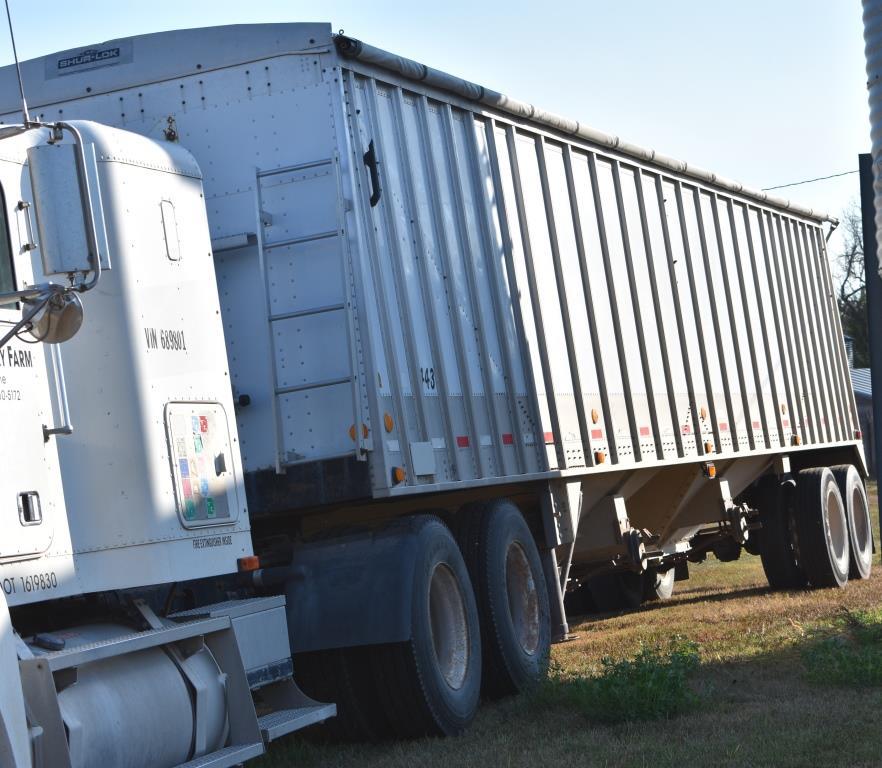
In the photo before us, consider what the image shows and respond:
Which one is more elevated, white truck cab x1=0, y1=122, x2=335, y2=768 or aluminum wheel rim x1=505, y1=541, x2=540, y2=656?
white truck cab x1=0, y1=122, x2=335, y2=768

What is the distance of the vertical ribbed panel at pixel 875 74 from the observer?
286 inches

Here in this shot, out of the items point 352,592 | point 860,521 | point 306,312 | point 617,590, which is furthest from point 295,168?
point 860,521

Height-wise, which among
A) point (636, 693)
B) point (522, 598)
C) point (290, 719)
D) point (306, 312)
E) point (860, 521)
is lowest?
point (636, 693)

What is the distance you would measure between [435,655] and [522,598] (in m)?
1.56

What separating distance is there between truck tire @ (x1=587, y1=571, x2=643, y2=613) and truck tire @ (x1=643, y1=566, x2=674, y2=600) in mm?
102

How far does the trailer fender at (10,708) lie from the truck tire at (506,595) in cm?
397

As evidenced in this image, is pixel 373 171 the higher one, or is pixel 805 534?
pixel 373 171

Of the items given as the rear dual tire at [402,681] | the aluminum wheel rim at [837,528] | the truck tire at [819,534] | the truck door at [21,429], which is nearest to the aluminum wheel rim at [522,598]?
the rear dual tire at [402,681]

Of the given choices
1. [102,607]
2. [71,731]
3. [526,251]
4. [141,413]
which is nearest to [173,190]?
[141,413]

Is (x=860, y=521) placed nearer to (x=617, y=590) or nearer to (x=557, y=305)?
(x=617, y=590)

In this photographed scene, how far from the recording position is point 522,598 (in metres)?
9.12

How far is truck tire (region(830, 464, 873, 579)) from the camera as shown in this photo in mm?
15406

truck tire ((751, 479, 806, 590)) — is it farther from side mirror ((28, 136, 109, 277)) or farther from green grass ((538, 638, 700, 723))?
side mirror ((28, 136, 109, 277))

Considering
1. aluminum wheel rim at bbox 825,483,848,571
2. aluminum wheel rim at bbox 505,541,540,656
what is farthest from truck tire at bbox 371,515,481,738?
aluminum wheel rim at bbox 825,483,848,571
